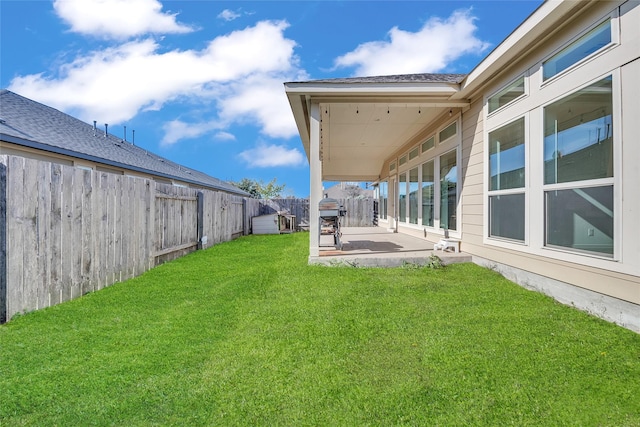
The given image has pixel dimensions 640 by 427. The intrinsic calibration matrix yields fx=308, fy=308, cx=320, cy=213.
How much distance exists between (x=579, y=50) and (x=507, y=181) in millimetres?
1690

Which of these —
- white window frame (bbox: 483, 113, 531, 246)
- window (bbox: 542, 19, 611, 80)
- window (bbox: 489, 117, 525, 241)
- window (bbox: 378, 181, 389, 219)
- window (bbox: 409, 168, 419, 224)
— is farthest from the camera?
window (bbox: 378, 181, 389, 219)

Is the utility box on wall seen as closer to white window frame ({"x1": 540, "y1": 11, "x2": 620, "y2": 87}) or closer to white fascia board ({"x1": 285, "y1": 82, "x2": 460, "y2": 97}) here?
white fascia board ({"x1": 285, "y1": 82, "x2": 460, "y2": 97})

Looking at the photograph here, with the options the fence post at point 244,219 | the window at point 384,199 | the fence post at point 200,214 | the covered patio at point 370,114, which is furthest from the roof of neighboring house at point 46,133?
the window at point 384,199

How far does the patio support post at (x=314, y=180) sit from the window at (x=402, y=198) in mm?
4701

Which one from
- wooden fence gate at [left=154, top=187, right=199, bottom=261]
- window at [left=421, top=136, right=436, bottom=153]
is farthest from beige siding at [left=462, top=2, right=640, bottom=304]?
wooden fence gate at [left=154, top=187, right=199, bottom=261]

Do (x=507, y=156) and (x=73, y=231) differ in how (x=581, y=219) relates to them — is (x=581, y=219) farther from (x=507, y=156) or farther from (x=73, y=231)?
(x=73, y=231)

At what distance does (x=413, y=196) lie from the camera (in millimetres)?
8625

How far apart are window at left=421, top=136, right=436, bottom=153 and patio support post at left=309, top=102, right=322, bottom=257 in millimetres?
3178

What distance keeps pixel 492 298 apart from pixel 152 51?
9.79 metres

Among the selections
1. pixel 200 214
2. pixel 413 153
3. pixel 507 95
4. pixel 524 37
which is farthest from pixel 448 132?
pixel 200 214

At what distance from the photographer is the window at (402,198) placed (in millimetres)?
9492

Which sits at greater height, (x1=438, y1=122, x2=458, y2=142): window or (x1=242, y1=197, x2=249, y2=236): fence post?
(x1=438, y1=122, x2=458, y2=142): window

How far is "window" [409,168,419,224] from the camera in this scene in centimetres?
836

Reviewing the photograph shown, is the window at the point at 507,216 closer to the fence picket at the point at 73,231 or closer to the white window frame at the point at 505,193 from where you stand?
the white window frame at the point at 505,193
